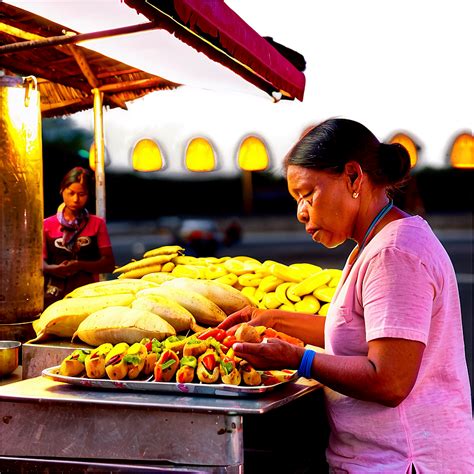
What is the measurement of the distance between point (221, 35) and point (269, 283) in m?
1.48

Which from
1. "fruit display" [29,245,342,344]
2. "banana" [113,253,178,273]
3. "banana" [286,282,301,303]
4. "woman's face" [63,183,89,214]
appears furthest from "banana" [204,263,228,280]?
"woman's face" [63,183,89,214]

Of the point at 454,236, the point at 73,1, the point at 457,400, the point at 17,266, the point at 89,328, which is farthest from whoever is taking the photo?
the point at 454,236

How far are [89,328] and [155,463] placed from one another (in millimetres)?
735

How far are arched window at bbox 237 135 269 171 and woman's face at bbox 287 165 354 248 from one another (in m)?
6.98

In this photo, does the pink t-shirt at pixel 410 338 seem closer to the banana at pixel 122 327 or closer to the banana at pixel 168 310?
the banana at pixel 122 327

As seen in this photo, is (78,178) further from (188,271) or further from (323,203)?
(323,203)

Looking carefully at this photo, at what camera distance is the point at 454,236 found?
105 feet

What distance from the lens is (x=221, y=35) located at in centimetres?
292

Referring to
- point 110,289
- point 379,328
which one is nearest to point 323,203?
point 379,328

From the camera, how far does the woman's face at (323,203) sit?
1.86m

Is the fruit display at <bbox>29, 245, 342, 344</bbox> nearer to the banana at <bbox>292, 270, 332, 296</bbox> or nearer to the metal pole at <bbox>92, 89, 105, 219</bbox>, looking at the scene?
the banana at <bbox>292, 270, 332, 296</bbox>

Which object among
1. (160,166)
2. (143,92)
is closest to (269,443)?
(143,92)

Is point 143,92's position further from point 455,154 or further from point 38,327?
point 455,154

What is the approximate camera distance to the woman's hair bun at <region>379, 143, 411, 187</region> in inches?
74.4
